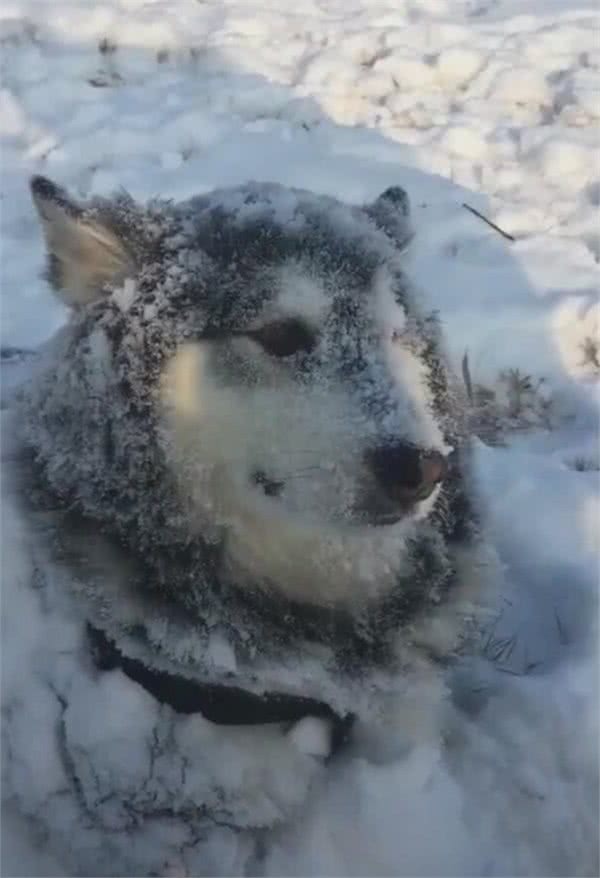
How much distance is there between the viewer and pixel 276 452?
2.54 metres

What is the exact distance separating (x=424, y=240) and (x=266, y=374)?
232cm

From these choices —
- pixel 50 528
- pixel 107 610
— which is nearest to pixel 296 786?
pixel 107 610

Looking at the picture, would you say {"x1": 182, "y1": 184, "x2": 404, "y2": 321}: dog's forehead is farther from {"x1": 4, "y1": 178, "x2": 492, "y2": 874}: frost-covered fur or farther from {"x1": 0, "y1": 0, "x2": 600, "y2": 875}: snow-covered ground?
{"x1": 0, "y1": 0, "x2": 600, "y2": 875}: snow-covered ground

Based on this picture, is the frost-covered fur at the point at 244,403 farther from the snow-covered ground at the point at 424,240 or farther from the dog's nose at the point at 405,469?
the snow-covered ground at the point at 424,240

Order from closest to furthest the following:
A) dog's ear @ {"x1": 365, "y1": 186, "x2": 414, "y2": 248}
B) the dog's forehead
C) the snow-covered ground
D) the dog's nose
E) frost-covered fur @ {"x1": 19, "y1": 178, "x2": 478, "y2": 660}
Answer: the dog's nose, frost-covered fur @ {"x1": 19, "y1": 178, "x2": 478, "y2": 660}, the dog's forehead, the snow-covered ground, dog's ear @ {"x1": 365, "y1": 186, "x2": 414, "y2": 248}

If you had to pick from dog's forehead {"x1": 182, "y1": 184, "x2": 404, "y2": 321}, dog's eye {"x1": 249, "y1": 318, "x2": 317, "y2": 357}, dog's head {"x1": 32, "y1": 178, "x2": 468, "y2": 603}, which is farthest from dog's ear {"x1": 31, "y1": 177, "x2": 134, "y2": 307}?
dog's eye {"x1": 249, "y1": 318, "x2": 317, "y2": 357}

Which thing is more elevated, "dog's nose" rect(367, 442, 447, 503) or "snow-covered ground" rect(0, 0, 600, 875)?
"dog's nose" rect(367, 442, 447, 503)

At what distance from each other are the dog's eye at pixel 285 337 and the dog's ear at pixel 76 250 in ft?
A: 0.98

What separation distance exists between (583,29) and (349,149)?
1645 mm

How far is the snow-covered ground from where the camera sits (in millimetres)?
2750

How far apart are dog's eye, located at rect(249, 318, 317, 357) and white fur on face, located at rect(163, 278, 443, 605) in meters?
0.02

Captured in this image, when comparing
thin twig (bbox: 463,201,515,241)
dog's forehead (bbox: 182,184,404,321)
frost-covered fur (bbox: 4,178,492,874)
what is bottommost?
thin twig (bbox: 463,201,515,241)

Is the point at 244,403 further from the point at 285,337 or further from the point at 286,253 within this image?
the point at 286,253

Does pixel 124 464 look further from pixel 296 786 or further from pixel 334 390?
pixel 296 786
